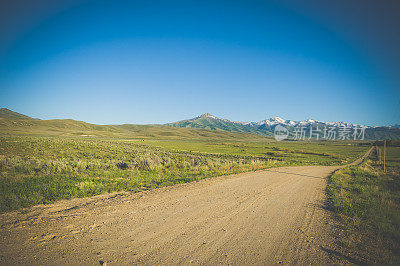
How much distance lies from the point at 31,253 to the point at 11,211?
4.29m

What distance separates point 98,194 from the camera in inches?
388

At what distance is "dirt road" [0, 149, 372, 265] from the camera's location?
4453 millimetres

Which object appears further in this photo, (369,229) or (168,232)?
(369,229)

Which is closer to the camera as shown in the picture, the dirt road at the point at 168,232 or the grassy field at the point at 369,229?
the dirt road at the point at 168,232

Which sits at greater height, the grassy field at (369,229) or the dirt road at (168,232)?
the grassy field at (369,229)

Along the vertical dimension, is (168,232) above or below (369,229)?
below

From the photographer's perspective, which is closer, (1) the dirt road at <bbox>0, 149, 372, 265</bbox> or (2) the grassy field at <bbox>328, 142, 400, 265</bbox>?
(1) the dirt road at <bbox>0, 149, 372, 265</bbox>

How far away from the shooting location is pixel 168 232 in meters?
5.74

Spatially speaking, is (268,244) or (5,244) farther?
(268,244)

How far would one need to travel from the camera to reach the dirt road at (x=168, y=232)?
4453 mm

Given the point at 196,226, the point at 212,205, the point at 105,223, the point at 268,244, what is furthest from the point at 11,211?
the point at 268,244

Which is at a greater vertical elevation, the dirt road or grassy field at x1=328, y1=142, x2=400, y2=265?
grassy field at x1=328, y1=142, x2=400, y2=265

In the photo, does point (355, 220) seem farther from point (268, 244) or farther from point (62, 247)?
point (62, 247)

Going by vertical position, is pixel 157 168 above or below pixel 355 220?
below
